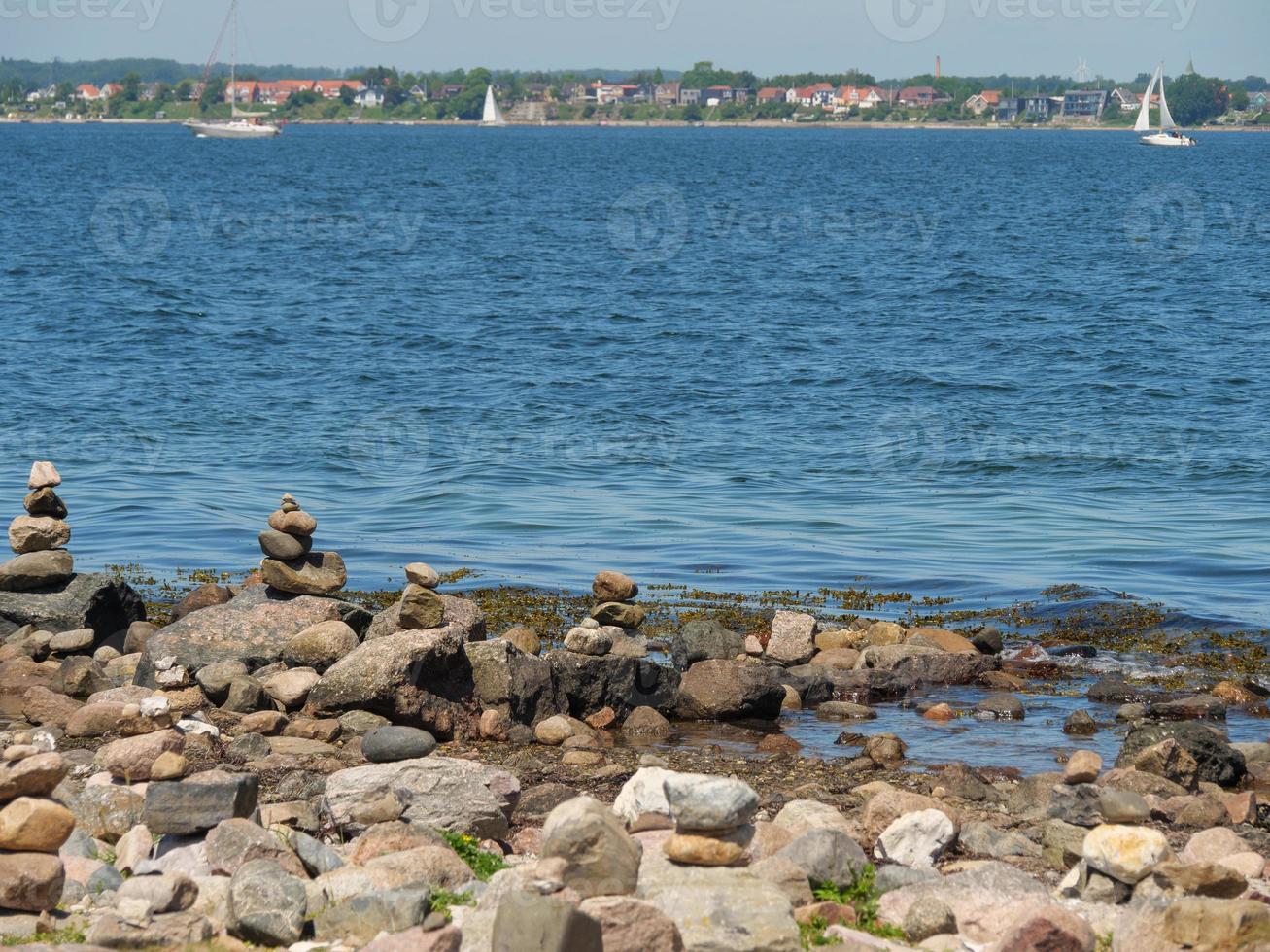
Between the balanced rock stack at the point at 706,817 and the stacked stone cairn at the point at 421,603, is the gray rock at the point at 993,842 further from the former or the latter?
the stacked stone cairn at the point at 421,603

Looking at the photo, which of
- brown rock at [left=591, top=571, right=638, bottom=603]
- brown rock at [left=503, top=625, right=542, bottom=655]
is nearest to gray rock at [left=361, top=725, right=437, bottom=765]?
brown rock at [left=503, top=625, right=542, bottom=655]

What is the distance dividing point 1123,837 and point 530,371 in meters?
33.3

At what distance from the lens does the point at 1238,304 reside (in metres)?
55.2

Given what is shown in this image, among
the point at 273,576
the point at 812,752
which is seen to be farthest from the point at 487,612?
the point at 812,752

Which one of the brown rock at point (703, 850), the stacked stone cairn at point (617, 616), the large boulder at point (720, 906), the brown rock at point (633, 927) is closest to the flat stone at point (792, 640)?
the stacked stone cairn at point (617, 616)

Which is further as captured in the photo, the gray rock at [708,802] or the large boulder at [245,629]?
the large boulder at [245,629]

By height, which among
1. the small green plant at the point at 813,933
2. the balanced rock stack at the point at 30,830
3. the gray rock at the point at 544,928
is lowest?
the small green plant at the point at 813,933

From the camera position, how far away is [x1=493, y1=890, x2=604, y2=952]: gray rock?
307 inches

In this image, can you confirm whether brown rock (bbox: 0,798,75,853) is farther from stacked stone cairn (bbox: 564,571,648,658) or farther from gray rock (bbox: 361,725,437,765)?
stacked stone cairn (bbox: 564,571,648,658)

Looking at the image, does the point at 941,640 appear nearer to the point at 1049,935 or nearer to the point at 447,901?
the point at 1049,935

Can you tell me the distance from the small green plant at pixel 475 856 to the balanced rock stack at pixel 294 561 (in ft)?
23.2

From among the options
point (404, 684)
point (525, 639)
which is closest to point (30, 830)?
point (404, 684)

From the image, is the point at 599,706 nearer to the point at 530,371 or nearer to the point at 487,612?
the point at 487,612

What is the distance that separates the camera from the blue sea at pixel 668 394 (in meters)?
24.1
